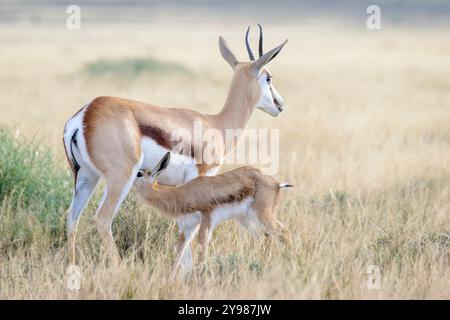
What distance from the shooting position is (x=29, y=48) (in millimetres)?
24953

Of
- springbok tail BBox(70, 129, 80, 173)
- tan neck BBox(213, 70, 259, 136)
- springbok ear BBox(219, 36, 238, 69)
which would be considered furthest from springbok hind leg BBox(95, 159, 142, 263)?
springbok ear BBox(219, 36, 238, 69)

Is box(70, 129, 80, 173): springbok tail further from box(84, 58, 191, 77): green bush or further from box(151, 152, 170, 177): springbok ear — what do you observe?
box(84, 58, 191, 77): green bush

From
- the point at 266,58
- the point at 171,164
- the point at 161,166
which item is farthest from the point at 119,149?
the point at 266,58

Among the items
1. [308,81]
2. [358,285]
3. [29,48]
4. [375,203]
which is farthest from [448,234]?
[29,48]

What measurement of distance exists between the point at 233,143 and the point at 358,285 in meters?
2.01

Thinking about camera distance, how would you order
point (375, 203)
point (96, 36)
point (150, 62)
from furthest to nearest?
1. point (96, 36)
2. point (150, 62)
3. point (375, 203)

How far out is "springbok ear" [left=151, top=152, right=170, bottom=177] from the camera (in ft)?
17.7

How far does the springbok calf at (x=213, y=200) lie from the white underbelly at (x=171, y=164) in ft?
0.31

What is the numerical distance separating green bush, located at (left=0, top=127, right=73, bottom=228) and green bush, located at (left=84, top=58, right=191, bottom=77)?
422 inches

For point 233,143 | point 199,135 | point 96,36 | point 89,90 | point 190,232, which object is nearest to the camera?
point 190,232

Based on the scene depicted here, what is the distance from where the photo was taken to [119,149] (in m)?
5.29

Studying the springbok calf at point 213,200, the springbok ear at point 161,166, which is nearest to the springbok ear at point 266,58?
the springbok calf at point 213,200

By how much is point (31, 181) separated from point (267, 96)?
1985mm

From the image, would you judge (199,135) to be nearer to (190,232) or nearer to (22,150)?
(190,232)
